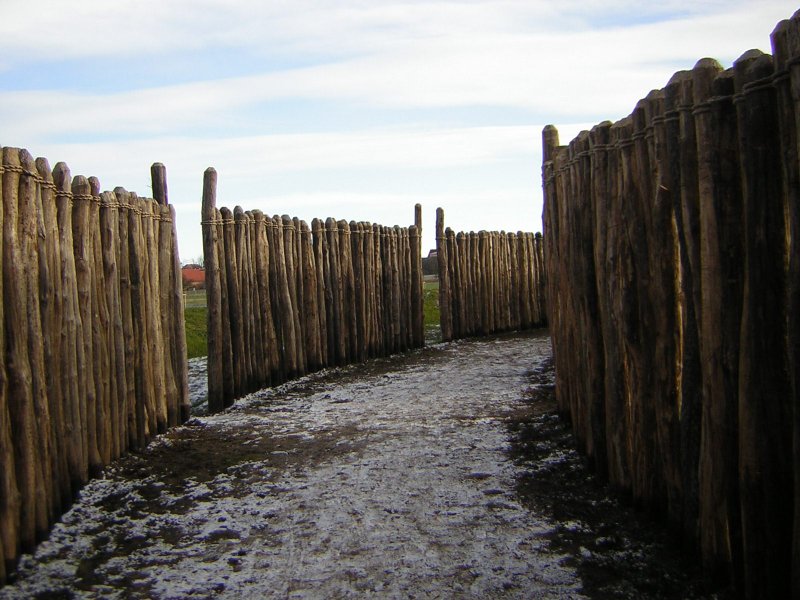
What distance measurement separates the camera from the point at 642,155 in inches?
141

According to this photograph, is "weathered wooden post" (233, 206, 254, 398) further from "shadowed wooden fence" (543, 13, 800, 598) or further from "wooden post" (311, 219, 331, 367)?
"shadowed wooden fence" (543, 13, 800, 598)

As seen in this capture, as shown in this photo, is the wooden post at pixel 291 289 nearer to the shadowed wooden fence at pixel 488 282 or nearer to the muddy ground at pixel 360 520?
the muddy ground at pixel 360 520

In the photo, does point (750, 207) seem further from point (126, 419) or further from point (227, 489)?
point (126, 419)

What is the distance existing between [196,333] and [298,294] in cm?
467

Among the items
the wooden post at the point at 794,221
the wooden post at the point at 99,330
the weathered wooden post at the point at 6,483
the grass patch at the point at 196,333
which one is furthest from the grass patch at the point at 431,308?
the wooden post at the point at 794,221

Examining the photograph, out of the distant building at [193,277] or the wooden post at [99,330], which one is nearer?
the wooden post at [99,330]

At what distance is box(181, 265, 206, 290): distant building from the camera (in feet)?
97.6

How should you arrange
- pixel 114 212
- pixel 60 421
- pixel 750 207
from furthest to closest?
pixel 114 212 → pixel 60 421 → pixel 750 207

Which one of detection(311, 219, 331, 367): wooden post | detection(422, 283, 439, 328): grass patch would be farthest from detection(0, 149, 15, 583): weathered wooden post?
detection(422, 283, 439, 328): grass patch

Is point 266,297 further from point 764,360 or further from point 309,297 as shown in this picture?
point 764,360

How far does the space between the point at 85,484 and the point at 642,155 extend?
351 cm

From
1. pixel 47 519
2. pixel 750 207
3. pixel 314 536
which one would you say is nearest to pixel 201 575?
pixel 314 536

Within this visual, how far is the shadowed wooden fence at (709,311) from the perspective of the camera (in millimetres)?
2551

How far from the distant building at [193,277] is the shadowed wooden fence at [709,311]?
82.6 feet
